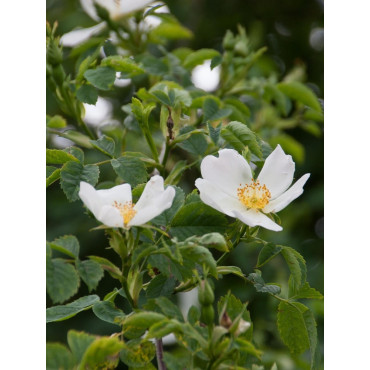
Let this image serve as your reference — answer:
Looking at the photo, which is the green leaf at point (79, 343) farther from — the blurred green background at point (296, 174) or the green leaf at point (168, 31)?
the green leaf at point (168, 31)

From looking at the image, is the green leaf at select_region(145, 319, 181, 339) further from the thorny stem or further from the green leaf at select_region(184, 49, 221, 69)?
the green leaf at select_region(184, 49, 221, 69)

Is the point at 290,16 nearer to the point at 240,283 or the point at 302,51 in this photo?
the point at 302,51

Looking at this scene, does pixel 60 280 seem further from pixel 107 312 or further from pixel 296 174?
pixel 296 174

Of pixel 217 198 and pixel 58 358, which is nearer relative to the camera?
pixel 58 358

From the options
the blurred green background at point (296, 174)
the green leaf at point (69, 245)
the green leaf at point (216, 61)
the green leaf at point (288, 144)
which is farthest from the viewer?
the blurred green background at point (296, 174)

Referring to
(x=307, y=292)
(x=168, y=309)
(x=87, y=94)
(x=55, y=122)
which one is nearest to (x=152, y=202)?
(x=168, y=309)

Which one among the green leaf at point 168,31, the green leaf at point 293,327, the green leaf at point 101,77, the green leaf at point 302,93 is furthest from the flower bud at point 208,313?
the green leaf at point 168,31

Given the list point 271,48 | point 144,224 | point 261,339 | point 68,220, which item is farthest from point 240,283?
point 144,224
